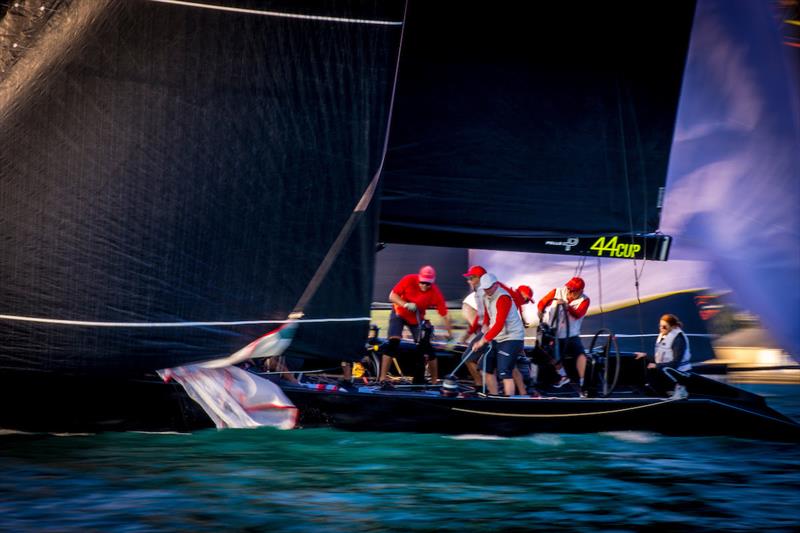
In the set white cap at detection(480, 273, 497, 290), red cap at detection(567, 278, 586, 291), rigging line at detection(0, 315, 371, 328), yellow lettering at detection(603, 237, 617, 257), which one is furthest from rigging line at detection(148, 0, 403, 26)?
red cap at detection(567, 278, 586, 291)

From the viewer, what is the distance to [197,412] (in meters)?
7.84

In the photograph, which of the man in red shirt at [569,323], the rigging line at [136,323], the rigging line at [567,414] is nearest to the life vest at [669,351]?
the man in red shirt at [569,323]

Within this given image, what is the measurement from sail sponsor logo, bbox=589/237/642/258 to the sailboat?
1414 millimetres

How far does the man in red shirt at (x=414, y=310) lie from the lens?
33.0 feet

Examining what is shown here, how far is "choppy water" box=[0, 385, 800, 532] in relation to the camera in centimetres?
591

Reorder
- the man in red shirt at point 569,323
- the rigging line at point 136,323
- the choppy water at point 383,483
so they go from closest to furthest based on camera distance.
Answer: the choppy water at point 383,483 → the rigging line at point 136,323 → the man in red shirt at point 569,323

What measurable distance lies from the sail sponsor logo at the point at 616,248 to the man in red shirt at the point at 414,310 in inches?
64.0

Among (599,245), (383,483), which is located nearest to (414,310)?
(599,245)

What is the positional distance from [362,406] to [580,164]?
3287 mm

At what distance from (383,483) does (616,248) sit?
4.18 metres

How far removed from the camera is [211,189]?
7.42m

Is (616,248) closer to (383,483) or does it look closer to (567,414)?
(567,414)

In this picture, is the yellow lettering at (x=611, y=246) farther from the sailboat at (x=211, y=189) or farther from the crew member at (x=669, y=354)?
the sailboat at (x=211, y=189)

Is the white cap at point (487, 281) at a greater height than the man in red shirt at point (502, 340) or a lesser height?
greater
